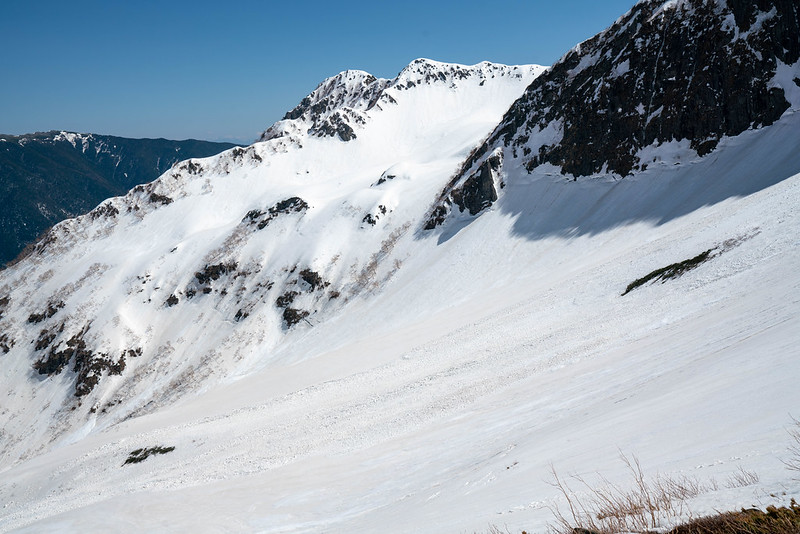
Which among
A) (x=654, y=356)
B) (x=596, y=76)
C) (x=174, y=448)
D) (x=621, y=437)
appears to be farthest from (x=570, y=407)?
(x=596, y=76)

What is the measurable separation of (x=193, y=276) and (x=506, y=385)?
3386 inches

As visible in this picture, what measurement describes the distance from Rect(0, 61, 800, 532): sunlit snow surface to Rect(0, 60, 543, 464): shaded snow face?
6.94 ft

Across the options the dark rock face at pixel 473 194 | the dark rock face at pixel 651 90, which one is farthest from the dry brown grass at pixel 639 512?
the dark rock face at pixel 473 194

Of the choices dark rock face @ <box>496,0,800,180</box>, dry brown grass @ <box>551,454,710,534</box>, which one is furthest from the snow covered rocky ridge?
dark rock face @ <box>496,0,800,180</box>

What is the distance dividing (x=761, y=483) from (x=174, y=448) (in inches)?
1285

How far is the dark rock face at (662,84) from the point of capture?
166 feet

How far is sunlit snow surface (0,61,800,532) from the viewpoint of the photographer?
8016 mm

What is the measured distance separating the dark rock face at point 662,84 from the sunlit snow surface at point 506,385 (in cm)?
330

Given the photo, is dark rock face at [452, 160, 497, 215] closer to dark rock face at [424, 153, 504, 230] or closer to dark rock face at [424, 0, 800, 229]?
dark rock face at [424, 153, 504, 230]

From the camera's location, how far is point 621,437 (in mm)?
8367

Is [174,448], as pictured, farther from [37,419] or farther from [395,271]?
[37,419]

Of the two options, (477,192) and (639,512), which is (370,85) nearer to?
(477,192)

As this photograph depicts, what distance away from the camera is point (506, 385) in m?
21.3

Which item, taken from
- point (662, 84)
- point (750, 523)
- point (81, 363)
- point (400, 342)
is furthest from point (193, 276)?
point (750, 523)
